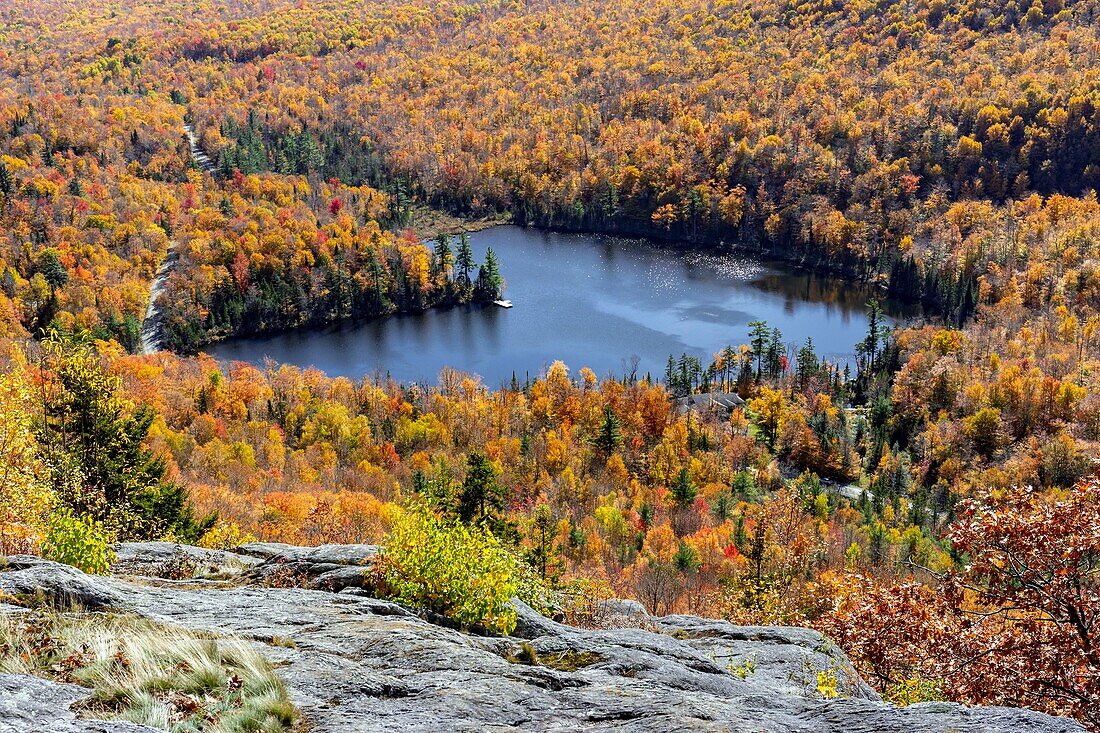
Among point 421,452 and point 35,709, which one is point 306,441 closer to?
point 421,452

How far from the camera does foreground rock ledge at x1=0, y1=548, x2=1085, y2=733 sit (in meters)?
12.0

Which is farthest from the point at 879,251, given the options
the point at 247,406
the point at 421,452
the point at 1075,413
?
the point at 247,406

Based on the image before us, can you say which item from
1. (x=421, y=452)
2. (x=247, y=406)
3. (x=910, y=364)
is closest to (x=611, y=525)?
(x=421, y=452)

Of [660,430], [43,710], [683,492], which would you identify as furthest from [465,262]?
[43,710]

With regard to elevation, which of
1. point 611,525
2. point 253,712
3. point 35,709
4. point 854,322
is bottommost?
point 611,525

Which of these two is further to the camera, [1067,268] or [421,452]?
[1067,268]

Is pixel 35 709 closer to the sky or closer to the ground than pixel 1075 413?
closer to the sky

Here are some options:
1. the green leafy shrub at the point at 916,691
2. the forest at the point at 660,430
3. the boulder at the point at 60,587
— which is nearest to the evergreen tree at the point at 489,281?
the forest at the point at 660,430

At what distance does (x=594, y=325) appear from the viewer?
149 meters

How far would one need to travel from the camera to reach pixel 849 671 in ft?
62.3

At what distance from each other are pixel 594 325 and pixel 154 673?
456 feet

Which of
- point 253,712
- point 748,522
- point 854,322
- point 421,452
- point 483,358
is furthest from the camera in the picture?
point 854,322

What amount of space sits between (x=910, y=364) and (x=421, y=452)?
71.0 m

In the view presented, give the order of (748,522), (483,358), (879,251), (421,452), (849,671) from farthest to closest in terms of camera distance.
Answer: (879,251)
(483,358)
(421,452)
(748,522)
(849,671)
